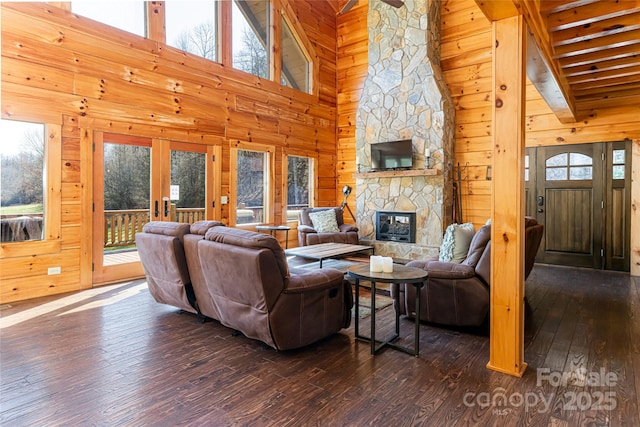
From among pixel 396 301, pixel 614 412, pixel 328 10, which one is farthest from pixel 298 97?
pixel 614 412

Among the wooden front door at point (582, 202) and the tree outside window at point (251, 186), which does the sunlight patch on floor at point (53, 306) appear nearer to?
the tree outside window at point (251, 186)

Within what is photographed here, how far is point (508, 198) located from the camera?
2.45 m

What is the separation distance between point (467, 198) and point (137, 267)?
5.79 meters

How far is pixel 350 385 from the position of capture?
2320 mm

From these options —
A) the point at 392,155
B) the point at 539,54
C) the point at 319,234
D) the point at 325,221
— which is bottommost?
the point at 319,234

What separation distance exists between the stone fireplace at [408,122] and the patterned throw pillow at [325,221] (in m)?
0.85

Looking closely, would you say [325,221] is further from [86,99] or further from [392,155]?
[86,99]

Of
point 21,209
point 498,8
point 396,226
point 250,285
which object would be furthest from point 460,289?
point 21,209

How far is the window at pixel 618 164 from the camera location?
5574mm

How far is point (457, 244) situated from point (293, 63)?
5.81m

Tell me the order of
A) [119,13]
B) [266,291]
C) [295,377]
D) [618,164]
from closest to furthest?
[295,377]
[266,291]
[119,13]
[618,164]

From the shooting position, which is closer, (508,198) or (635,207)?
(508,198)

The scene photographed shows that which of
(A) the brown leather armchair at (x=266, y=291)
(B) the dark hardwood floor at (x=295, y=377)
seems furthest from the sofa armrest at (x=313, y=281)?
(B) the dark hardwood floor at (x=295, y=377)

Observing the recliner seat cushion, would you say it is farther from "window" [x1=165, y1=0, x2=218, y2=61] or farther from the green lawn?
"window" [x1=165, y1=0, x2=218, y2=61]
